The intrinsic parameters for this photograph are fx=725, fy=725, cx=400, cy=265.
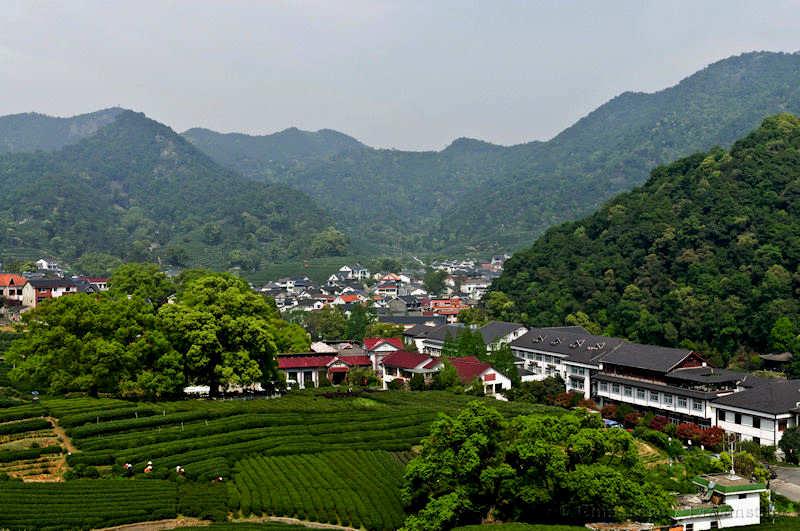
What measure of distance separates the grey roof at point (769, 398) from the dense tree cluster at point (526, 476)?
596 inches

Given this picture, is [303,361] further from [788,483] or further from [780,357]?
[780,357]

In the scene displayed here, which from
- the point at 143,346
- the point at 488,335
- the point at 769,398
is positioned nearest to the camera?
the point at 143,346

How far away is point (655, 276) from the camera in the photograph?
60.2m

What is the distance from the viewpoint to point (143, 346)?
35250 millimetres

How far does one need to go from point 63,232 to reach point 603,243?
11017 cm

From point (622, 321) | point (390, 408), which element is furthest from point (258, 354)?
point (622, 321)

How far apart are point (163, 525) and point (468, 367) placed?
27.2 m

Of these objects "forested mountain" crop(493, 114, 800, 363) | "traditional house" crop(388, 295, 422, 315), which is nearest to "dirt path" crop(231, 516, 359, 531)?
"forested mountain" crop(493, 114, 800, 363)

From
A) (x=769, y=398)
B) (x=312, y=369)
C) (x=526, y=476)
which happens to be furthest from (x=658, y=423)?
(x=312, y=369)

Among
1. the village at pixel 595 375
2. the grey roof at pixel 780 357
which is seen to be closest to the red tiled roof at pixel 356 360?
the village at pixel 595 375

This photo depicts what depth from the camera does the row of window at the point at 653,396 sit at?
39.1 metres

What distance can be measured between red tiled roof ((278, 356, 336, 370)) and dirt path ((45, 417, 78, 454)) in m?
19.0

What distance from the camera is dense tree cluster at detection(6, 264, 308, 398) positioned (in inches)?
1344

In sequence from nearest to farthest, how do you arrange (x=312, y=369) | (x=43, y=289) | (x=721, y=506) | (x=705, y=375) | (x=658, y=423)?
(x=721, y=506) < (x=658, y=423) < (x=705, y=375) < (x=312, y=369) < (x=43, y=289)
